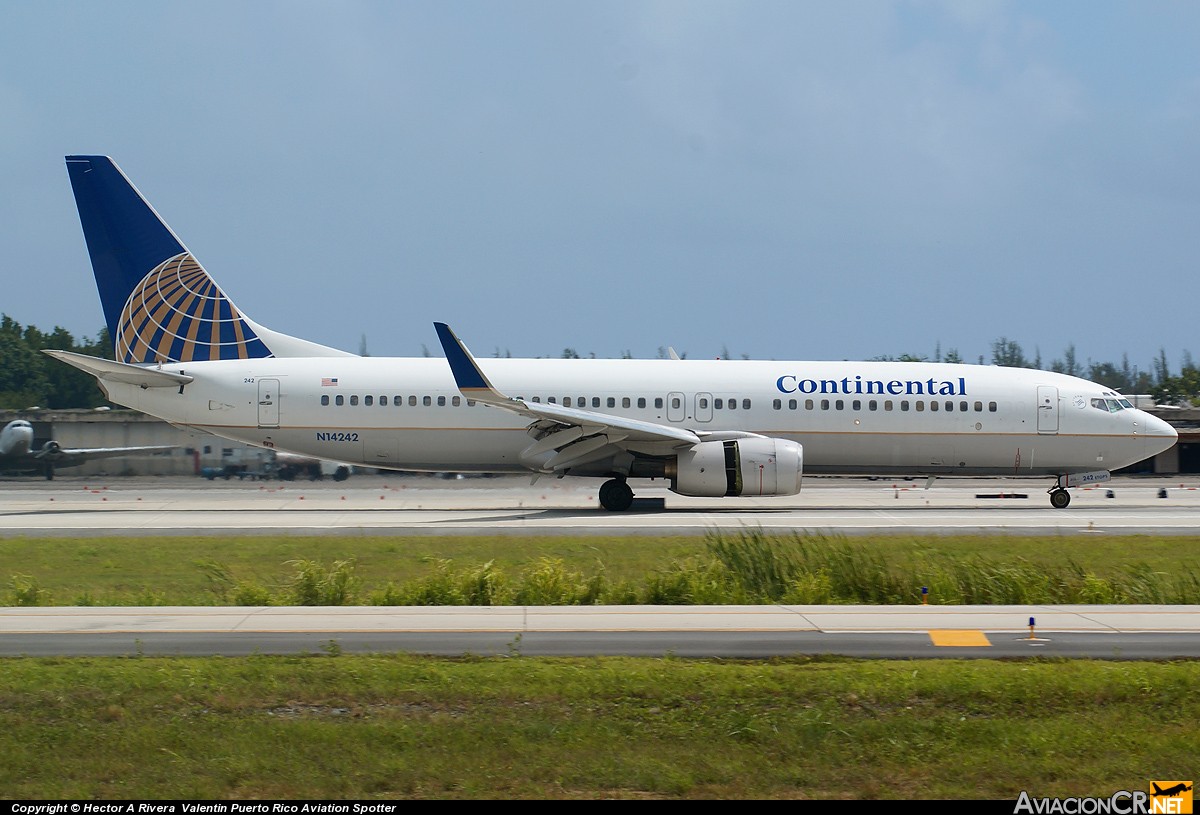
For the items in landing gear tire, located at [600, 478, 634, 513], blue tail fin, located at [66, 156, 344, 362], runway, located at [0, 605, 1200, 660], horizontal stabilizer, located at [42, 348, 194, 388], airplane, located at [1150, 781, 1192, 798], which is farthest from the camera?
blue tail fin, located at [66, 156, 344, 362]

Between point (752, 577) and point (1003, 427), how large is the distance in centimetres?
1635

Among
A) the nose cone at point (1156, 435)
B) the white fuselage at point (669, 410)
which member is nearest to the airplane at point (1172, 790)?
the white fuselage at point (669, 410)

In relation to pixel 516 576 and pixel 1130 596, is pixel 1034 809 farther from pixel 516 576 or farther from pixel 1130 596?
pixel 516 576

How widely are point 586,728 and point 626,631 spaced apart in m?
3.88

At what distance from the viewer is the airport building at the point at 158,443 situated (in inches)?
1681

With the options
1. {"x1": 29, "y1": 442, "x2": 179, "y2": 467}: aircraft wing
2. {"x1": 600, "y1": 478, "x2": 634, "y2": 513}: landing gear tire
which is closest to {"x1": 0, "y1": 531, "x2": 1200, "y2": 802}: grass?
{"x1": 600, "y1": 478, "x2": 634, "y2": 513}: landing gear tire

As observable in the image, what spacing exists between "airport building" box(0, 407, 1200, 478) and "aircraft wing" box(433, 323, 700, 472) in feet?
47.5

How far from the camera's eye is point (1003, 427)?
98.7 ft

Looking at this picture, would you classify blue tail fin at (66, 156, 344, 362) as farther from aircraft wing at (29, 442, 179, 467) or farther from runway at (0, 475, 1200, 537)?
aircraft wing at (29, 442, 179, 467)

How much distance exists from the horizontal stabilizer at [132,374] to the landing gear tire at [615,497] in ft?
36.5

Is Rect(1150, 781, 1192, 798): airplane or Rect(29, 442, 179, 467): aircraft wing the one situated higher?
Rect(29, 442, 179, 467): aircraft wing

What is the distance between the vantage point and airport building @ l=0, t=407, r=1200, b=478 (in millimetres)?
42688

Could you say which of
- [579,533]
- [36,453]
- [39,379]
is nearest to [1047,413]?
[579,533]

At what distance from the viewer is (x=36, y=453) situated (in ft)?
143
